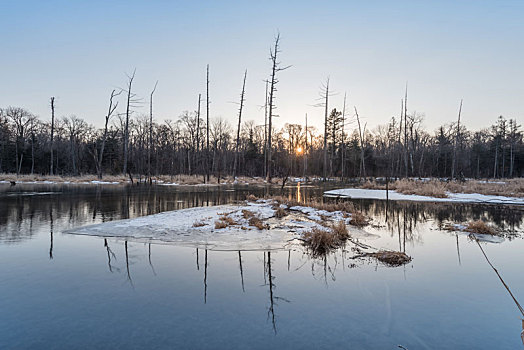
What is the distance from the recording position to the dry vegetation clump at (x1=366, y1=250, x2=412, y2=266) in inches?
249

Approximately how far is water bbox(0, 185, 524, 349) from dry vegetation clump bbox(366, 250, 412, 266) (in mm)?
318

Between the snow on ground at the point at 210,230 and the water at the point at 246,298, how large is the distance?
23.8 inches

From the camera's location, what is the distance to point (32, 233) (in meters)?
8.48

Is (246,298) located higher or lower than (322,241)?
lower

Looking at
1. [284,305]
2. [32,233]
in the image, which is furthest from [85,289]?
[32,233]

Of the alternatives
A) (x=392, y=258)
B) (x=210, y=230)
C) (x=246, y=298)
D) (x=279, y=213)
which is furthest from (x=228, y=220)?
(x=246, y=298)

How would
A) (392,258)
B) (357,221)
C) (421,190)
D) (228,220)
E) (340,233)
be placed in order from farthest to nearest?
(421,190) → (357,221) → (228,220) → (340,233) → (392,258)

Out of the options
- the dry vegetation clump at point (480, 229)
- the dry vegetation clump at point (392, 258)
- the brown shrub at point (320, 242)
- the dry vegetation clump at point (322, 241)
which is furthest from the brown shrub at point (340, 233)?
the dry vegetation clump at point (480, 229)

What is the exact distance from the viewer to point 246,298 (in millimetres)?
4445

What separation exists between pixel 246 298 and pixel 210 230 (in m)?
4.61

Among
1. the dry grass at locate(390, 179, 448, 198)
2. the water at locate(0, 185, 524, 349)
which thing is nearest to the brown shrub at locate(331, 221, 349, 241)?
the water at locate(0, 185, 524, 349)

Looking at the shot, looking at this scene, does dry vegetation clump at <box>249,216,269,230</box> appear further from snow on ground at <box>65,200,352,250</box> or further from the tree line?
the tree line

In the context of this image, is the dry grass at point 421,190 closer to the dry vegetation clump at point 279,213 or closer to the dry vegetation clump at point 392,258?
the dry vegetation clump at point 279,213

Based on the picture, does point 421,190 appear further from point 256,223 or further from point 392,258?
point 392,258
